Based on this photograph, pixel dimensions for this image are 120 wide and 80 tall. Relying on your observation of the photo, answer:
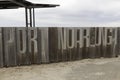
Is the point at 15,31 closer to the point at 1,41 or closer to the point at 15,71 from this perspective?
the point at 1,41

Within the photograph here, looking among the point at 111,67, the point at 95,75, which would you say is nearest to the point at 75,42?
the point at 111,67

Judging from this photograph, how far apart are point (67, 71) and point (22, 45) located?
7.38 ft

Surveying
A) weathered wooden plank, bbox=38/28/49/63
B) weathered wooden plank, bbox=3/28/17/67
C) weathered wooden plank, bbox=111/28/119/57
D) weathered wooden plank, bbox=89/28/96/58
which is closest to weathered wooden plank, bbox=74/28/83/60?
weathered wooden plank, bbox=89/28/96/58

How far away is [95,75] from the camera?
28.0 feet

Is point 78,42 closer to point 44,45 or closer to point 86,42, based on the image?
point 86,42

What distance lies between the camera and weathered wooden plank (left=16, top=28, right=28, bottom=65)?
10062mm

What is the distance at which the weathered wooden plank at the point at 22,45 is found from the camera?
33.0 feet

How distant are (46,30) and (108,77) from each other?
3.68 m

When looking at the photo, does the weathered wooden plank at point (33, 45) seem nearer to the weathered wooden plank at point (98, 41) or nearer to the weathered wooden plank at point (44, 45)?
the weathered wooden plank at point (44, 45)

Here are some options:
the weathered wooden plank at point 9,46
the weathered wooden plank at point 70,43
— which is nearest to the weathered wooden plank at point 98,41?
the weathered wooden plank at point 70,43

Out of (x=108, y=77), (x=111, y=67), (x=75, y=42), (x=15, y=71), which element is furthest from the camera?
(x=75, y=42)

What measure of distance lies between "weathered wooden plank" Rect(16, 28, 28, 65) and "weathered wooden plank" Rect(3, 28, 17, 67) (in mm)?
176

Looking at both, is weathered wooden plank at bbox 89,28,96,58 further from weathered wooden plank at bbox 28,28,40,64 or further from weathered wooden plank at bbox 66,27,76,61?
weathered wooden plank at bbox 28,28,40,64

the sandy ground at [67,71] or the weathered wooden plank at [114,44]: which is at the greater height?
the weathered wooden plank at [114,44]
